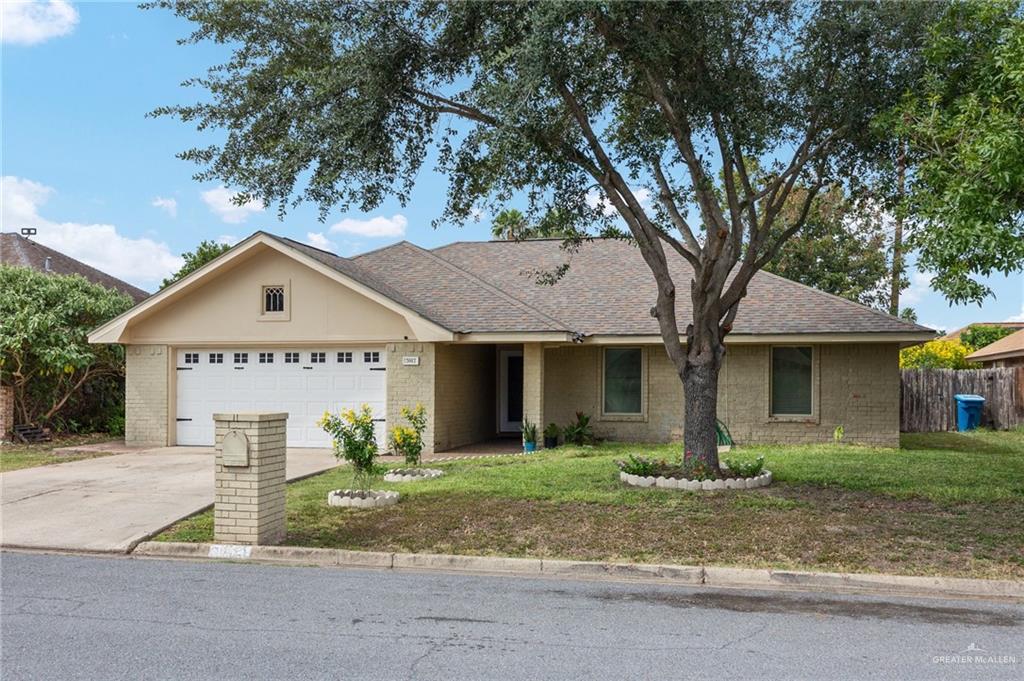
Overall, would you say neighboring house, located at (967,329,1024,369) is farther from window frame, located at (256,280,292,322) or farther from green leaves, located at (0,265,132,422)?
green leaves, located at (0,265,132,422)

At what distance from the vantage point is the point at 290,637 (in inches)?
230

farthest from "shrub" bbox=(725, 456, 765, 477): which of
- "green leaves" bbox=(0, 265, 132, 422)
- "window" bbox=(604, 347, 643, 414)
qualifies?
"green leaves" bbox=(0, 265, 132, 422)

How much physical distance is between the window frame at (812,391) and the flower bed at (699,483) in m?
6.58

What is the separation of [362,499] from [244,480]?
210 centimetres

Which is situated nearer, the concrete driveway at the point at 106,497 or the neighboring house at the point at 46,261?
the concrete driveway at the point at 106,497

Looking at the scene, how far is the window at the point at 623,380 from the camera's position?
61.0 ft

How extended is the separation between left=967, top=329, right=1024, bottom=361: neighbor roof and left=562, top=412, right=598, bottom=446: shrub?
1918 centimetres

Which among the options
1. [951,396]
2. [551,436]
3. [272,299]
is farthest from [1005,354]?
[272,299]

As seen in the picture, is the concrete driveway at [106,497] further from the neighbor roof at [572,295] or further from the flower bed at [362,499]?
the neighbor roof at [572,295]

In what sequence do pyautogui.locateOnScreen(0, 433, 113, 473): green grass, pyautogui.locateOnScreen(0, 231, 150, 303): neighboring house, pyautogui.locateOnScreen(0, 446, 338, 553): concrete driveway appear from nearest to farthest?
pyautogui.locateOnScreen(0, 446, 338, 553): concrete driveway
pyautogui.locateOnScreen(0, 433, 113, 473): green grass
pyautogui.locateOnScreen(0, 231, 150, 303): neighboring house

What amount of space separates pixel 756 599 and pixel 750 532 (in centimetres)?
193

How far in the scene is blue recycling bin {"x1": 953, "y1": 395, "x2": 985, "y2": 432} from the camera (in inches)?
893

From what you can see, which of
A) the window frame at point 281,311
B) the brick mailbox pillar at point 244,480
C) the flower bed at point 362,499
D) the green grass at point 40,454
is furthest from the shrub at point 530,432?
the brick mailbox pillar at point 244,480

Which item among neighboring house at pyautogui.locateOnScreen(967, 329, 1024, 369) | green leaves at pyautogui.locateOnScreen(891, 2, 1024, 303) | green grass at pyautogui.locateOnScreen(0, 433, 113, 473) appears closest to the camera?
green leaves at pyautogui.locateOnScreen(891, 2, 1024, 303)
